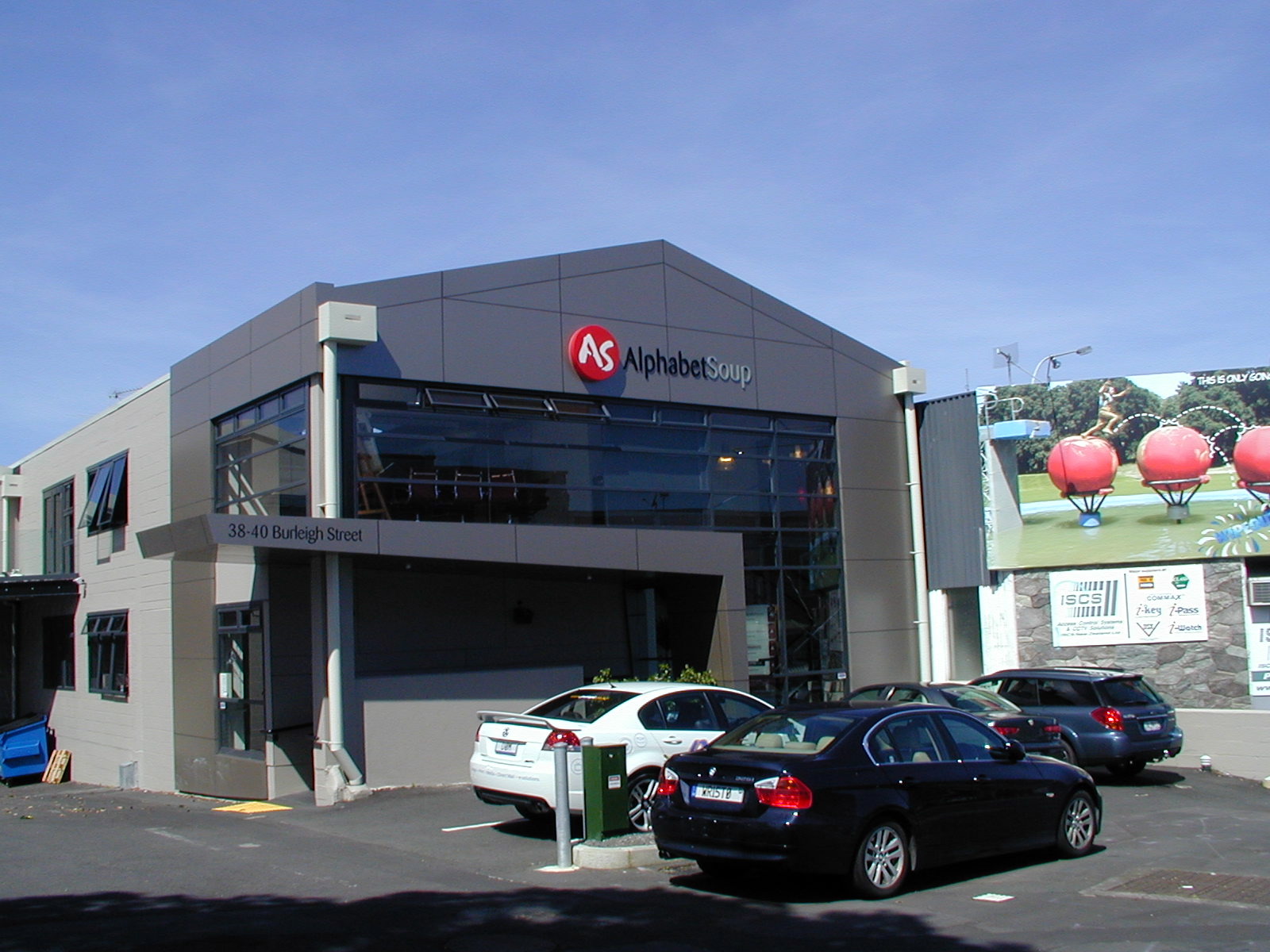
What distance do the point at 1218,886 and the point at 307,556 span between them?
37.2ft

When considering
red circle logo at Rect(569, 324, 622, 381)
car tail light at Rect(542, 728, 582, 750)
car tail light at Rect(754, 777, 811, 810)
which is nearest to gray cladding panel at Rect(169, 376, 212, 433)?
red circle logo at Rect(569, 324, 622, 381)

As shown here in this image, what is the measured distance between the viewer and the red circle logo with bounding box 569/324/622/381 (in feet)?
61.8

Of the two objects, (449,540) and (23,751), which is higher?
(449,540)

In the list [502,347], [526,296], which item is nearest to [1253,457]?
[526,296]

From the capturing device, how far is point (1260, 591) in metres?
21.8

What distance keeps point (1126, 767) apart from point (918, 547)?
708 cm

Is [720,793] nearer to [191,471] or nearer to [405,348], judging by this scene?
[405,348]

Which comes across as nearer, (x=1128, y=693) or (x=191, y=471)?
(x=1128, y=693)

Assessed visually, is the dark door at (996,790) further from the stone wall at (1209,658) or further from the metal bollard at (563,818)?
the stone wall at (1209,658)

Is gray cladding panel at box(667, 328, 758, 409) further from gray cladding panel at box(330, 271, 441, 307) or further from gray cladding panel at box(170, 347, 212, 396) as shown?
gray cladding panel at box(170, 347, 212, 396)

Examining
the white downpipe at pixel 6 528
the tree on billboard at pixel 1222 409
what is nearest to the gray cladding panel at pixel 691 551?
the tree on billboard at pixel 1222 409

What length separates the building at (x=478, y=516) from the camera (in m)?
16.5

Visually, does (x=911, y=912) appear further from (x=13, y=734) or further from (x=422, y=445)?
(x=13, y=734)

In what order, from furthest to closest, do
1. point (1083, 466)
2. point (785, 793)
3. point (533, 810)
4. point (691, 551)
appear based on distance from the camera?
point (1083, 466) < point (691, 551) < point (533, 810) < point (785, 793)
